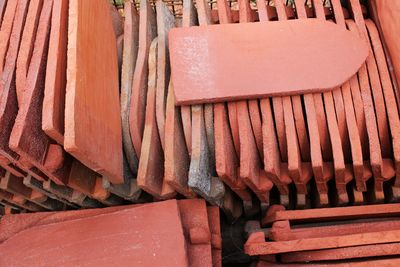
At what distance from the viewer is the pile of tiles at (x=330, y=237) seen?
54.7 inches

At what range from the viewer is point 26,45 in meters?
1.35

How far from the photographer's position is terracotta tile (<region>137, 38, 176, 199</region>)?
1.46 m

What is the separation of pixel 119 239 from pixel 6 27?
701 millimetres

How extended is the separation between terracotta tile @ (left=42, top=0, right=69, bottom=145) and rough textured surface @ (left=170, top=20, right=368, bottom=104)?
0.34 meters

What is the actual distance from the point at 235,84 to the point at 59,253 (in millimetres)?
739

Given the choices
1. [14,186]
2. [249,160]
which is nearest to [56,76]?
[14,186]

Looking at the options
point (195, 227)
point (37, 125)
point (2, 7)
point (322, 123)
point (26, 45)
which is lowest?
point (195, 227)

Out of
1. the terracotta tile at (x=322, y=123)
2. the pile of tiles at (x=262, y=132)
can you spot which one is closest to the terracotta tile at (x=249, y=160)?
the pile of tiles at (x=262, y=132)

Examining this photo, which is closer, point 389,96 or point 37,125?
point 37,125

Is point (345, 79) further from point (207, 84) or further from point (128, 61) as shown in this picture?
point (128, 61)

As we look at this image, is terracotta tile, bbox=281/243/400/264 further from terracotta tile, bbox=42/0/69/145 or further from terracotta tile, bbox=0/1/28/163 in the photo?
terracotta tile, bbox=0/1/28/163

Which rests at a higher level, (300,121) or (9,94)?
(9,94)

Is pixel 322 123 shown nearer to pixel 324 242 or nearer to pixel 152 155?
pixel 324 242

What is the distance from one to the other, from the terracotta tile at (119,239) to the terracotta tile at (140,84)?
0.70 ft
